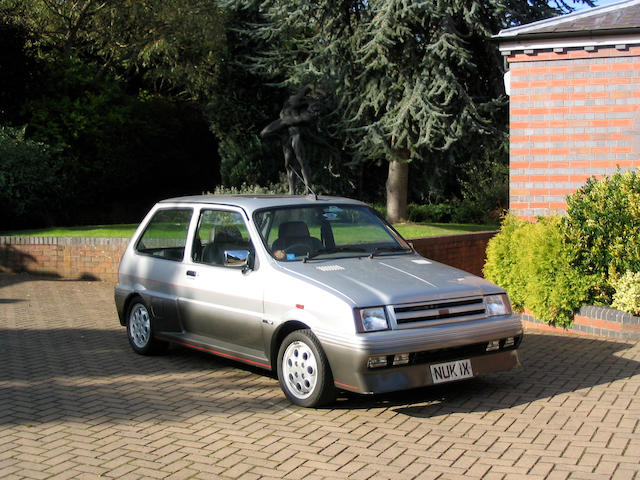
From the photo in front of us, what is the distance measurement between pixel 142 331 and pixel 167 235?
42.0 inches

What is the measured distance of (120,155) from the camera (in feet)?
98.5

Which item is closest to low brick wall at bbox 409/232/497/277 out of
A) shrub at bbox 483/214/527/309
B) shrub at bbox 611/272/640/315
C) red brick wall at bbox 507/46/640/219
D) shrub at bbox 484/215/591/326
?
red brick wall at bbox 507/46/640/219

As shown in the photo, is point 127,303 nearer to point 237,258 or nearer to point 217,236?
point 217,236

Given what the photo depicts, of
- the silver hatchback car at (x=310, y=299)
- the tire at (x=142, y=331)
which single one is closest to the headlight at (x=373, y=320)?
the silver hatchback car at (x=310, y=299)

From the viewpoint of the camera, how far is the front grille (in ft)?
20.7

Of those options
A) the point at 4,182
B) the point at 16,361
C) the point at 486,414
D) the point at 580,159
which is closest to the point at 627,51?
the point at 580,159

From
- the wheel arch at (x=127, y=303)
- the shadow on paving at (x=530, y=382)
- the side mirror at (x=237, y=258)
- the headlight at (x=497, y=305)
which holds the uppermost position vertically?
the side mirror at (x=237, y=258)

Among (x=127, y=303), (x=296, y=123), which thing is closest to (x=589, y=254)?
(x=127, y=303)

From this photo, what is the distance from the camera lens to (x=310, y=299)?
648cm

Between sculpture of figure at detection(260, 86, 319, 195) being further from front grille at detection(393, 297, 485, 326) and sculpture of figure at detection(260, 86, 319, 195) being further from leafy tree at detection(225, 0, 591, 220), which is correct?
front grille at detection(393, 297, 485, 326)

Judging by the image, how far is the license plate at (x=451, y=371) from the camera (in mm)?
6336

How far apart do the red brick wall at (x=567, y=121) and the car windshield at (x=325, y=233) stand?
17.5 feet

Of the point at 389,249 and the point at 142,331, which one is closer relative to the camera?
the point at 389,249

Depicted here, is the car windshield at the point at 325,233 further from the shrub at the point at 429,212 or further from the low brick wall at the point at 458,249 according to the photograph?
the shrub at the point at 429,212
